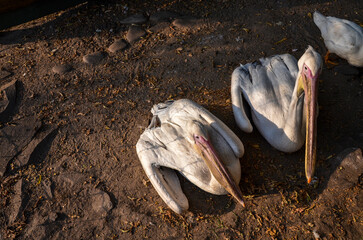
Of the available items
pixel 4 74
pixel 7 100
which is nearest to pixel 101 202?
pixel 7 100

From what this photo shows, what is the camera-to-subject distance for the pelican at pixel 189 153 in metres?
3.23

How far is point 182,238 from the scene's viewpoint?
336 centimetres

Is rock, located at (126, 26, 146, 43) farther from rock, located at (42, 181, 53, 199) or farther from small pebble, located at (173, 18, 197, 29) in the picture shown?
rock, located at (42, 181, 53, 199)

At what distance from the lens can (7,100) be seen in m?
4.47

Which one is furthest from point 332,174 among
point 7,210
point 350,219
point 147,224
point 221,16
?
point 7,210

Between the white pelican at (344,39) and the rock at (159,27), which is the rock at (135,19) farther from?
the white pelican at (344,39)

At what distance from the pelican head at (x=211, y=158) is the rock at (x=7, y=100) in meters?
2.51

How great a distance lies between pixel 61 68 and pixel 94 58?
1.53 ft

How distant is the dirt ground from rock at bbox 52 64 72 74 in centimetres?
3

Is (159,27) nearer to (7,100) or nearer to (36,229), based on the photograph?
(7,100)

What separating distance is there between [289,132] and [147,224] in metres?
1.70

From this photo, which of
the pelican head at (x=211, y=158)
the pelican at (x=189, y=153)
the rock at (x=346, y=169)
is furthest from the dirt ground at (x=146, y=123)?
the pelican head at (x=211, y=158)

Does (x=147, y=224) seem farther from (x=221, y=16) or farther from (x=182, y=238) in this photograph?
(x=221, y=16)

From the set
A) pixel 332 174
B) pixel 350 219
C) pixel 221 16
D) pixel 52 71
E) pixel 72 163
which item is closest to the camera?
pixel 350 219
